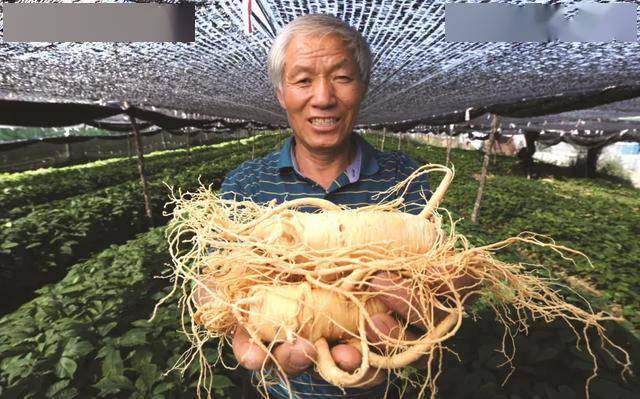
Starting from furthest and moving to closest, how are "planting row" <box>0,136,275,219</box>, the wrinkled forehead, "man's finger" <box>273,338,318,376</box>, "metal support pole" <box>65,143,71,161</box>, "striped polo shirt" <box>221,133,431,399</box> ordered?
"metal support pole" <box>65,143,71,161</box>
"planting row" <box>0,136,275,219</box>
"striped polo shirt" <box>221,133,431,399</box>
the wrinkled forehead
"man's finger" <box>273,338,318,376</box>

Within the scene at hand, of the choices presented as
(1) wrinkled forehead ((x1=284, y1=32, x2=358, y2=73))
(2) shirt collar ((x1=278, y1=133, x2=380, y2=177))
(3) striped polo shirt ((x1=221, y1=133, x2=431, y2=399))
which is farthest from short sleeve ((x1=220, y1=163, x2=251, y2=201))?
(1) wrinkled forehead ((x1=284, y1=32, x2=358, y2=73))

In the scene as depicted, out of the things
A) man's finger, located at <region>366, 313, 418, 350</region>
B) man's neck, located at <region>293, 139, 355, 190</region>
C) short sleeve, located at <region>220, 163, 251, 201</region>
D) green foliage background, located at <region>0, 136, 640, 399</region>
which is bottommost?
green foliage background, located at <region>0, 136, 640, 399</region>

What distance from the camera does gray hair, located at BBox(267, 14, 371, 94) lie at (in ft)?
4.34

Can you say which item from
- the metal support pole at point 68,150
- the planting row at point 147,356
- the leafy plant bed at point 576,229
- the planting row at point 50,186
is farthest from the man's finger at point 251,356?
the metal support pole at point 68,150

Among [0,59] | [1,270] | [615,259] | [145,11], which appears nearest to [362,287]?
[145,11]

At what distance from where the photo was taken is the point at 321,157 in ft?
5.03

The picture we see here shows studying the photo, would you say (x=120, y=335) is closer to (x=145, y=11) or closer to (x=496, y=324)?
(x=145, y=11)

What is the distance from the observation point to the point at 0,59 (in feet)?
8.05

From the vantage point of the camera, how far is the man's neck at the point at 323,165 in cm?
154

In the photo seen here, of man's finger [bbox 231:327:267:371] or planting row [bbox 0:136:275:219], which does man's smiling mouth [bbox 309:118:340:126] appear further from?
planting row [bbox 0:136:275:219]

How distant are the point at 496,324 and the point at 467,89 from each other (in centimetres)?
246

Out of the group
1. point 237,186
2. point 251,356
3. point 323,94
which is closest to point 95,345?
point 237,186

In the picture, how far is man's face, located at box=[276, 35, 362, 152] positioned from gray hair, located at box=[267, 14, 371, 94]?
3 centimetres

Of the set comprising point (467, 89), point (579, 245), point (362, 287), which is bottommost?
point (579, 245)
